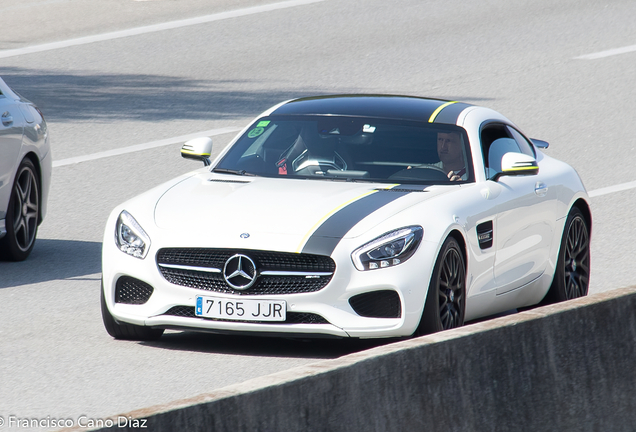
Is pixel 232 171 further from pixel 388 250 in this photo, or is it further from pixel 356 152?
pixel 388 250

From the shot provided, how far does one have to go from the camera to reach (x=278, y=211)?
6.93 meters

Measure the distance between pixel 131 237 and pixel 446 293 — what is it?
180 cm

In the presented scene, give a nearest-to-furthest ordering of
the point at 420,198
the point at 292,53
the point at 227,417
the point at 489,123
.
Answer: the point at 227,417 < the point at 420,198 < the point at 489,123 < the point at 292,53

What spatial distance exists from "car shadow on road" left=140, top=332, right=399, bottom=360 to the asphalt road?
19mm

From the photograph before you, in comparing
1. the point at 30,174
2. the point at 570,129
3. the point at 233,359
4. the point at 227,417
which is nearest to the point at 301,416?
the point at 227,417

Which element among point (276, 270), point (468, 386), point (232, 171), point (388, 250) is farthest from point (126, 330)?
point (468, 386)

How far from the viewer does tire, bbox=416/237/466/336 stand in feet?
22.2

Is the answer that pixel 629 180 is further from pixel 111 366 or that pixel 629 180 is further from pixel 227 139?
pixel 111 366

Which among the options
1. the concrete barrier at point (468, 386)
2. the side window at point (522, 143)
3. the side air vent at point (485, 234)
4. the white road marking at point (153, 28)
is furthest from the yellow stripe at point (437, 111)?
the white road marking at point (153, 28)

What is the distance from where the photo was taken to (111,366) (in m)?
6.66

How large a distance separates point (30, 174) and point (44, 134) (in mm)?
481

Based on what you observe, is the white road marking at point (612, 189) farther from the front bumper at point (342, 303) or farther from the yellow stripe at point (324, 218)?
the front bumper at point (342, 303)

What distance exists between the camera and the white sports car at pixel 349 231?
6.65 m

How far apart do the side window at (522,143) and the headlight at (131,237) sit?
9.79 feet
